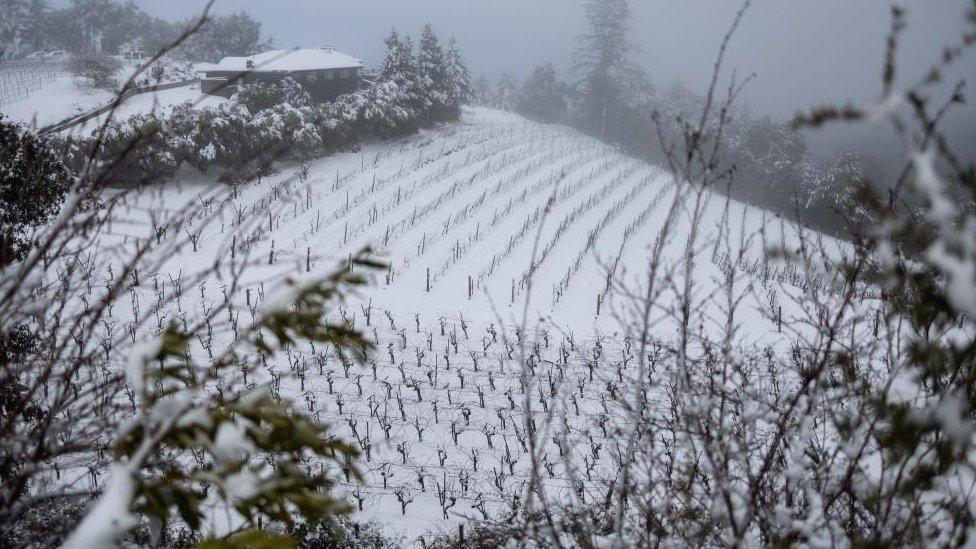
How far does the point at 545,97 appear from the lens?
145 ft

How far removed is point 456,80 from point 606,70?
15662 mm

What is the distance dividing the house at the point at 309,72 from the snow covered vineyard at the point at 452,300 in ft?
29.0

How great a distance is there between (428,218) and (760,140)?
86.4ft

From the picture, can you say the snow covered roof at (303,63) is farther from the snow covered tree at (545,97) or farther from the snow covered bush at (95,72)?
the snow covered tree at (545,97)

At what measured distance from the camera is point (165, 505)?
5.40 feet

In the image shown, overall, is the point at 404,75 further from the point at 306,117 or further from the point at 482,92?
the point at 482,92

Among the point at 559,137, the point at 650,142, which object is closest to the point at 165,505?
the point at 559,137

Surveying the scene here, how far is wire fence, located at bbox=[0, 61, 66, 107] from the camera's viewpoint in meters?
25.4

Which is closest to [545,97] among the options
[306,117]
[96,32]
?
[306,117]

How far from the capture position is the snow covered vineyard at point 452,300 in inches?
249

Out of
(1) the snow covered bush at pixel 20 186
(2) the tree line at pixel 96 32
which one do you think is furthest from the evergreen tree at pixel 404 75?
(2) the tree line at pixel 96 32

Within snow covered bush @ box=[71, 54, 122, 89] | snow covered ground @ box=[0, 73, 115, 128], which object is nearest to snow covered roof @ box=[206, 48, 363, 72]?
snow covered bush @ box=[71, 54, 122, 89]

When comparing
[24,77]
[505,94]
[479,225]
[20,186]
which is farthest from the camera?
[505,94]

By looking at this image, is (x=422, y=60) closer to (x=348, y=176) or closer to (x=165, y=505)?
(x=348, y=176)
